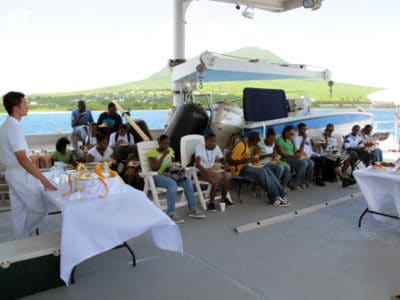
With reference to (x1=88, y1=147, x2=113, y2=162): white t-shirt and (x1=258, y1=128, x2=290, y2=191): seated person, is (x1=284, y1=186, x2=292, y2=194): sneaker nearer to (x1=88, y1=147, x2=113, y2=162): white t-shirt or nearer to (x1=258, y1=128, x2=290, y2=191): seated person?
(x1=258, y1=128, x2=290, y2=191): seated person

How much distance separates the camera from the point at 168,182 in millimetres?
4305

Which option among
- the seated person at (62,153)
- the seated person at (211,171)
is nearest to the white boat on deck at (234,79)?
the seated person at (211,171)

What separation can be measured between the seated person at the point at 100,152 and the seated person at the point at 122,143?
648 millimetres

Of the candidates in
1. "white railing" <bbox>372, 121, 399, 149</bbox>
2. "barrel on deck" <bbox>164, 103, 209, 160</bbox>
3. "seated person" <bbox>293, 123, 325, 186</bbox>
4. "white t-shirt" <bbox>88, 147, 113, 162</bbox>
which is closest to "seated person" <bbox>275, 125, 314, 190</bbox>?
"seated person" <bbox>293, 123, 325, 186</bbox>

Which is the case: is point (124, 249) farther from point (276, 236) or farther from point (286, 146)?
point (286, 146)

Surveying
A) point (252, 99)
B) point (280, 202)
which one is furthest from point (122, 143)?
point (280, 202)

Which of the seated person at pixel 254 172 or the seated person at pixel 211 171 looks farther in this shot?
the seated person at pixel 254 172

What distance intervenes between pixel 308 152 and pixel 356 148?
1285 mm

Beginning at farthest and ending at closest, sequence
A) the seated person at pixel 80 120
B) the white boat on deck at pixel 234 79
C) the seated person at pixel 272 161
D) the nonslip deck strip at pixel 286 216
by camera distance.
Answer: the seated person at pixel 80 120
the white boat on deck at pixel 234 79
the seated person at pixel 272 161
the nonslip deck strip at pixel 286 216

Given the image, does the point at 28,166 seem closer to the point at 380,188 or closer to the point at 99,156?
the point at 99,156

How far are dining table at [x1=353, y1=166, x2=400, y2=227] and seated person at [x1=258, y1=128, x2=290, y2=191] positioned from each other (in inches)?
57.7

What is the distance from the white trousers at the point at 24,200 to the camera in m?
2.89

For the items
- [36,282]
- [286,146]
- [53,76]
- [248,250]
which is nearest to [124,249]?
[36,282]

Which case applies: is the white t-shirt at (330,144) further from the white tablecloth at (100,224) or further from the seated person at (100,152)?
the white tablecloth at (100,224)
